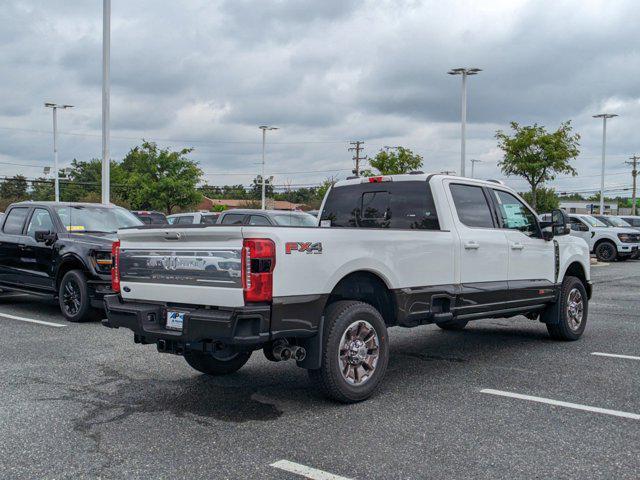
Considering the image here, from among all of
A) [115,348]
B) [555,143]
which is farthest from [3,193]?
[115,348]

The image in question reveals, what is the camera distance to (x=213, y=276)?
510cm

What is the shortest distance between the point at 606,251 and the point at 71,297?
21052 millimetres

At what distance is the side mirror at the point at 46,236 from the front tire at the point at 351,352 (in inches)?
258

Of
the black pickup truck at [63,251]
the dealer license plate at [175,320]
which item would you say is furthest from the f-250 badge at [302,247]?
the black pickup truck at [63,251]

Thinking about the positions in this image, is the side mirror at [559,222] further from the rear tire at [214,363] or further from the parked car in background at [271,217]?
the parked car in background at [271,217]

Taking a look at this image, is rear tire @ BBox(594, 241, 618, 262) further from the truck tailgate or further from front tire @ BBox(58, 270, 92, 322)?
the truck tailgate

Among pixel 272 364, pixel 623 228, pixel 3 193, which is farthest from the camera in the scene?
pixel 3 193

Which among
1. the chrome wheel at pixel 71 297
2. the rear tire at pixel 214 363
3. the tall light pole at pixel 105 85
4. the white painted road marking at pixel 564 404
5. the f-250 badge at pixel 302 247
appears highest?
the tall light pole at pixel 105 85

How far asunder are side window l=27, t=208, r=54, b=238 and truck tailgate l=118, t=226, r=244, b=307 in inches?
223

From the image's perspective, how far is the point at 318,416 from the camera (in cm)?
529

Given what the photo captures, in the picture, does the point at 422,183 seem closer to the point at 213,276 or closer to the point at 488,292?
the point at 488,292

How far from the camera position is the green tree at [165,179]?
49.4m

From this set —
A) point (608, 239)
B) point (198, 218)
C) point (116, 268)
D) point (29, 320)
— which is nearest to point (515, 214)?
point (116, 268)

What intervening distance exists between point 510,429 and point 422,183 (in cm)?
276
